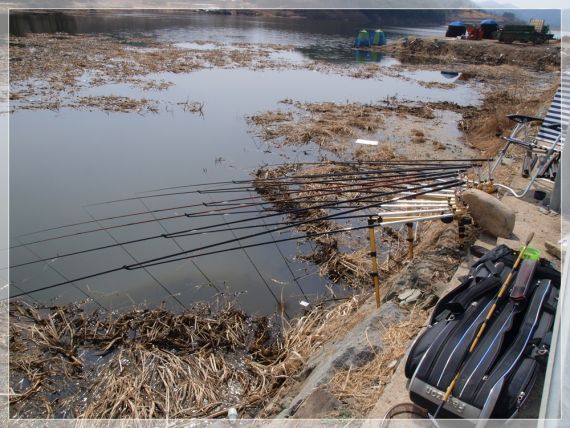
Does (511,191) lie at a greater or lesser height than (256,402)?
greater

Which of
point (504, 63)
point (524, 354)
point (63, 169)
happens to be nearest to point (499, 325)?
point (524, 354)

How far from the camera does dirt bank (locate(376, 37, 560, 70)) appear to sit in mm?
26688

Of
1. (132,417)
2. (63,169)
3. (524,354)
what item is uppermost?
(524,354)

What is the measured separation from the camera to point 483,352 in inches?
104

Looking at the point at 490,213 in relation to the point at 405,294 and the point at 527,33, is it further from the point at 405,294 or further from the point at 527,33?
the point at 527,33

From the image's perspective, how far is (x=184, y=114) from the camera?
42.9 feet

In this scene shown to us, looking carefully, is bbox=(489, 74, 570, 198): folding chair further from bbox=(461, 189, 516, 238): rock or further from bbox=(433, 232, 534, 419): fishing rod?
bbox=(433, 232, 534, 419): fishing rod

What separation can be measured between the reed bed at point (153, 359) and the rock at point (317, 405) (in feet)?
2.70

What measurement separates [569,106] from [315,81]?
14278 mm

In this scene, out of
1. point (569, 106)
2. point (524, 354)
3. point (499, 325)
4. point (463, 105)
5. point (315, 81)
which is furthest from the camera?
point (315, 81)

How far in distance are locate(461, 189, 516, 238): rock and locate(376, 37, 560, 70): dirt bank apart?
2552 centimetres

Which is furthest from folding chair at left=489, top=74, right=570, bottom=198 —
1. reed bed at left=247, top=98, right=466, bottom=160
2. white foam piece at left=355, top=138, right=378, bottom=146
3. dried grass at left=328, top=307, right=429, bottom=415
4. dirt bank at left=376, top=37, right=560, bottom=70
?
dirt bank at left=376, top=37, right=560, bottom=70

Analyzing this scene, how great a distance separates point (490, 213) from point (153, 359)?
3837mm

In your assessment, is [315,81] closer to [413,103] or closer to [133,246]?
[413,103]
